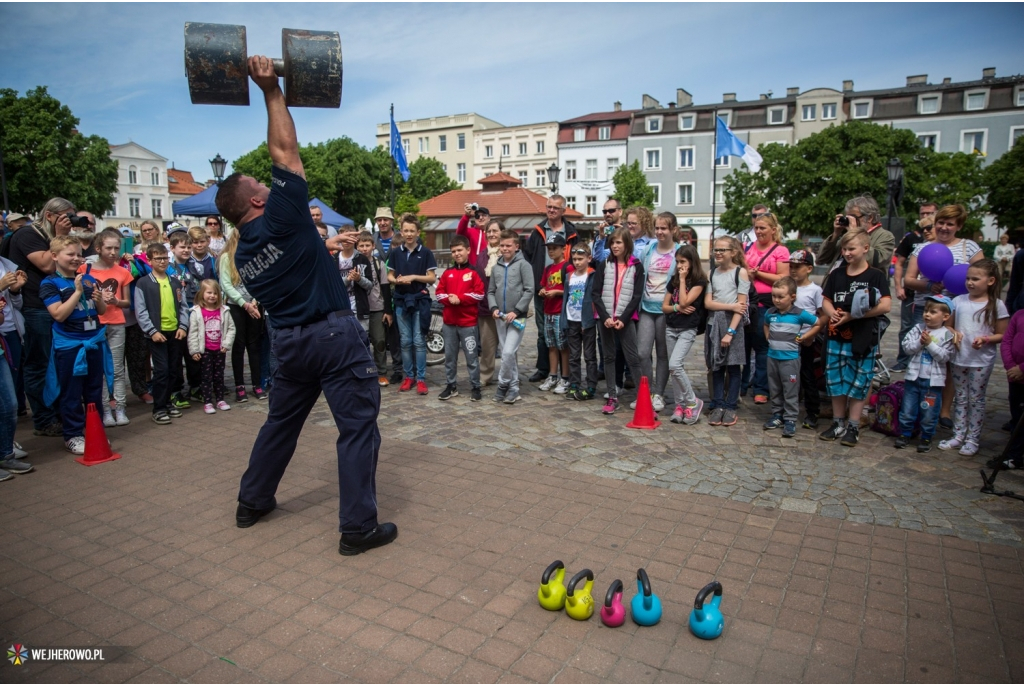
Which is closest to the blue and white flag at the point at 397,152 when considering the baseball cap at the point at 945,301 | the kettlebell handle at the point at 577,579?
the baseball cap at the point at 945,301

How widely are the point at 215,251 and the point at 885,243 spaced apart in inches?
360

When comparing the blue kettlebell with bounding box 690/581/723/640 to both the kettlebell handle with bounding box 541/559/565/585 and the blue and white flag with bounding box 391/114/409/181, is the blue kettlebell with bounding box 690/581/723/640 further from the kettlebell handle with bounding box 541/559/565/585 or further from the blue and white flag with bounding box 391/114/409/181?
the blue and white flag with bounding box 391/114/409/181

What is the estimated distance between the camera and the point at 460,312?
328 inches

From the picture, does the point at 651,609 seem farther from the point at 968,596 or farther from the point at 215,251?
the point at 215,251

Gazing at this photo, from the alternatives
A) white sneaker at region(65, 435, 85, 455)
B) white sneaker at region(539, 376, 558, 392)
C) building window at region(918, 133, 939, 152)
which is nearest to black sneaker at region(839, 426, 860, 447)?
white sneaker at region(539, 376, 558, 392)

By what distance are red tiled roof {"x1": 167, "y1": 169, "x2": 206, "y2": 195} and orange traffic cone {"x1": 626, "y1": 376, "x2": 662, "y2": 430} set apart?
9666cm

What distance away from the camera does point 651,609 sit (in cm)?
334

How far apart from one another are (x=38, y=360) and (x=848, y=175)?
5395cm

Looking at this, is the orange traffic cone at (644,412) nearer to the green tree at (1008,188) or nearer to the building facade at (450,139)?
the green tree at (1008,188)

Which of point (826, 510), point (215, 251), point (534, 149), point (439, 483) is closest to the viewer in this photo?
point (826, 510)

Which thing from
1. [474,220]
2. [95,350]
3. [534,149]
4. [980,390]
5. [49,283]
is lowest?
[980,390]

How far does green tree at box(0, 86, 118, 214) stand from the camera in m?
37.8

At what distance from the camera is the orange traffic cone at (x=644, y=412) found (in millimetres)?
6918

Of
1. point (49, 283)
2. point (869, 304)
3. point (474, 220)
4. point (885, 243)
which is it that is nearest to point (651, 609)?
point (869, 304)
